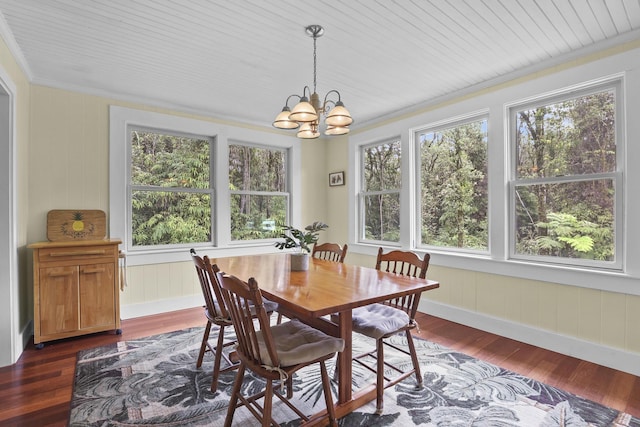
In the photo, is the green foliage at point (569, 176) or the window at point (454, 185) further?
the window at point (454, 185)

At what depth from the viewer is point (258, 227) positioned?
15.4ft

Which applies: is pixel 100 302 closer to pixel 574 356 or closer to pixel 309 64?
pixel 309 64

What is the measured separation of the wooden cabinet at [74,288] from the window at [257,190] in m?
1.58

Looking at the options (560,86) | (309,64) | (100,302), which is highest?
(309,64)

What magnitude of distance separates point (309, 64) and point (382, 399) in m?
2.60

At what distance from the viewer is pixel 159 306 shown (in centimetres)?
381

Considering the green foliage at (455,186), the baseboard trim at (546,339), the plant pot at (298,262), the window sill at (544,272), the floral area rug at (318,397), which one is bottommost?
the floral area rug at (318,397)

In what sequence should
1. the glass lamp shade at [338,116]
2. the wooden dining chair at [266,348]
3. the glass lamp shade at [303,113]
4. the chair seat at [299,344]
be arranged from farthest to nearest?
the glass lamp shade at [338,116]
the glass lamp shade at [303,113]
the chair seat at [299,344]
the wooden dining chair at [266,348]

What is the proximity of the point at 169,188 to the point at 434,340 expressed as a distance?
10.9ft

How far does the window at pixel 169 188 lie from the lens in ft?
12.4

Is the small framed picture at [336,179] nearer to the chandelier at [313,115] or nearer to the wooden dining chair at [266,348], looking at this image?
the chandelier at [313,115]

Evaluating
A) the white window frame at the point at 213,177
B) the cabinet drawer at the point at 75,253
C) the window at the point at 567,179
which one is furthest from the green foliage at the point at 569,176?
the cabinet drawer at the point at 75,253

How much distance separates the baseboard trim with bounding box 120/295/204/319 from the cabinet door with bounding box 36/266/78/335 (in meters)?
0.64

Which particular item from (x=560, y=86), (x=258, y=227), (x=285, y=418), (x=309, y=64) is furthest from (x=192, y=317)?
(x=560, y=86)
